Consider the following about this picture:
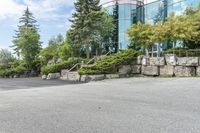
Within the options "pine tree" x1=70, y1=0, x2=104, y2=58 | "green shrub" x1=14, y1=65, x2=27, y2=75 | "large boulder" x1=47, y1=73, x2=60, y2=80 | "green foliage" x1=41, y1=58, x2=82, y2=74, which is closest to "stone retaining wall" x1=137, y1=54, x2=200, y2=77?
"green foliage" x1=41, y1=58, x2=82, y2=74

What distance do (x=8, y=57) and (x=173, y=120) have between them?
44536 mm

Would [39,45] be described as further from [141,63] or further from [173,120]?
[173,120]

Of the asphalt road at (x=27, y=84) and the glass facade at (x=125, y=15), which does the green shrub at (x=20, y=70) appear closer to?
the asphalt road at (x=27, y=84)

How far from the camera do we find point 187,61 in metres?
21.1

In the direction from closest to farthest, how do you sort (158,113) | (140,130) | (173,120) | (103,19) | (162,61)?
(140,130)
(173,120)
(158,113)
(162,61)
(103,19)

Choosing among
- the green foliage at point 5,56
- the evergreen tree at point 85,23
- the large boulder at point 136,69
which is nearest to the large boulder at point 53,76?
the evergreen tree at point 85,23

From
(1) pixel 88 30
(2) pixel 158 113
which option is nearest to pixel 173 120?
(2) pixel 158 113

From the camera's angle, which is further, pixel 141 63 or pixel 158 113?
pixel 141 63

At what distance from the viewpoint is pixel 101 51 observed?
36312mm

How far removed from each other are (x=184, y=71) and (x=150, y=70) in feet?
10.1

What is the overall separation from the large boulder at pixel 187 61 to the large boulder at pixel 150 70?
2.07 m

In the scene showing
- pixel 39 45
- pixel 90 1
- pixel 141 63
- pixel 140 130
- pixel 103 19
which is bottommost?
pixel 140 130

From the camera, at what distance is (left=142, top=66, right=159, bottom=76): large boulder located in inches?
900

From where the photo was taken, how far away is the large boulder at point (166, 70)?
21.9 m
